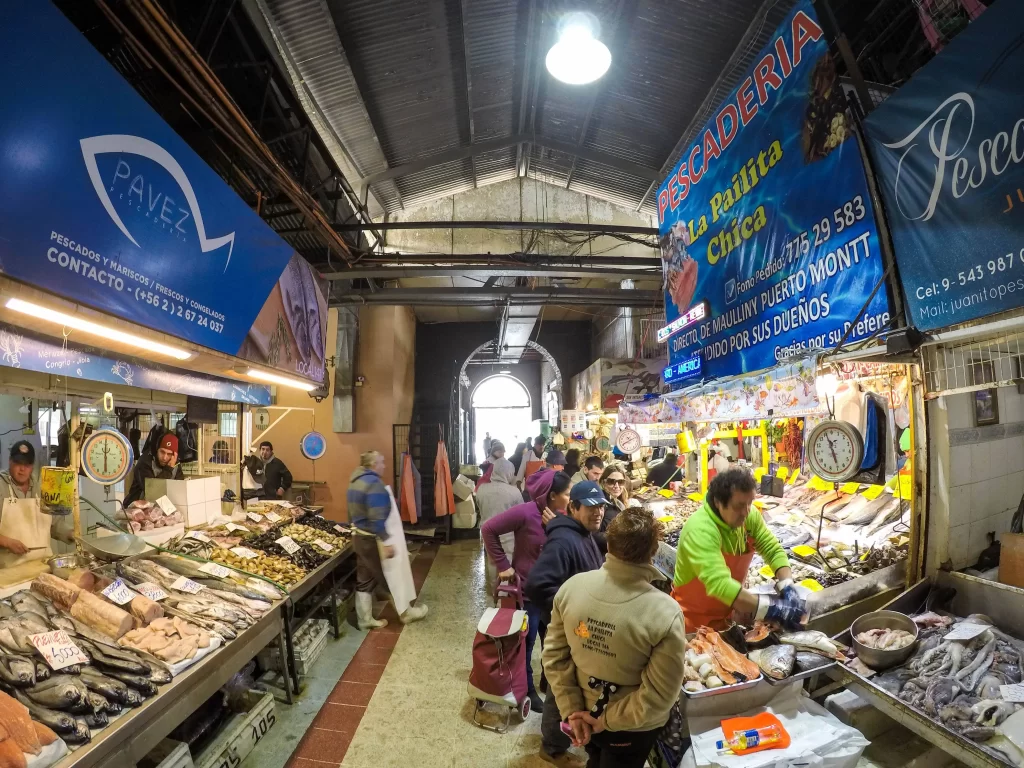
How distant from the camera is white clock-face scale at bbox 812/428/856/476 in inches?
127

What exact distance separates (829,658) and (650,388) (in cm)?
815

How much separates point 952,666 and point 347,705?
4215mm

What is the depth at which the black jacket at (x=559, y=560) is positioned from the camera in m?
3.19

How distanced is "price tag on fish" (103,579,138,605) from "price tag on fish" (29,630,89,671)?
61 centimetres

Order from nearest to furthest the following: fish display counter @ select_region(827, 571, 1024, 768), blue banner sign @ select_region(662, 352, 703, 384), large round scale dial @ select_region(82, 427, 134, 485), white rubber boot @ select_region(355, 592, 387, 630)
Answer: fish display counter @ select_region(827, 571, 1024, 768)
large round scale dial @ select_region(82, 427, 134, 485)
blue banner sign @ select_region(662, 352, 703, 384)
white rubber boot @ select_region(355, 592, 387, 630)

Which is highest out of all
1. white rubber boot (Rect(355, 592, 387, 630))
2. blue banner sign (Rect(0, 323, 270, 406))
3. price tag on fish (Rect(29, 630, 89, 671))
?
blue banner sign (Rect(0, 323, 270, 406))

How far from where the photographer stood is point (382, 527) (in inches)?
232

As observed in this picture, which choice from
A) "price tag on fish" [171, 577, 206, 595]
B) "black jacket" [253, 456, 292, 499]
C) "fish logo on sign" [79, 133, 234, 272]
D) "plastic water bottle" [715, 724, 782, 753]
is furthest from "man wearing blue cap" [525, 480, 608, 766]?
"black jacket" [253, 456, 292, 499]

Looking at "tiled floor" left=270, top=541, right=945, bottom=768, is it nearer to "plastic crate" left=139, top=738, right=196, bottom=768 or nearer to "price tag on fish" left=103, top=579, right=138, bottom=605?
"plastic crate" left=139, top=738, right=196, bottom=768

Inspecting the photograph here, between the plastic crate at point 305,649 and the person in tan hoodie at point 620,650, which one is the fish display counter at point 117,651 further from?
the person in tan hoodie at point 620,650

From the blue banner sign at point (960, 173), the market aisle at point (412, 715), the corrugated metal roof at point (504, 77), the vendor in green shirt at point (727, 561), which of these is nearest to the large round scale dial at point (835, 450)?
the vendor in green shirt at point (727, 561)

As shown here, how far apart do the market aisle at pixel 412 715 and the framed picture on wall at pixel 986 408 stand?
3.80 m

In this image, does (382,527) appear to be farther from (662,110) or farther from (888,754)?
(662,110)

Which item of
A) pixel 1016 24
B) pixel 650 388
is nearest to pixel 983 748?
pixel 1016 24
